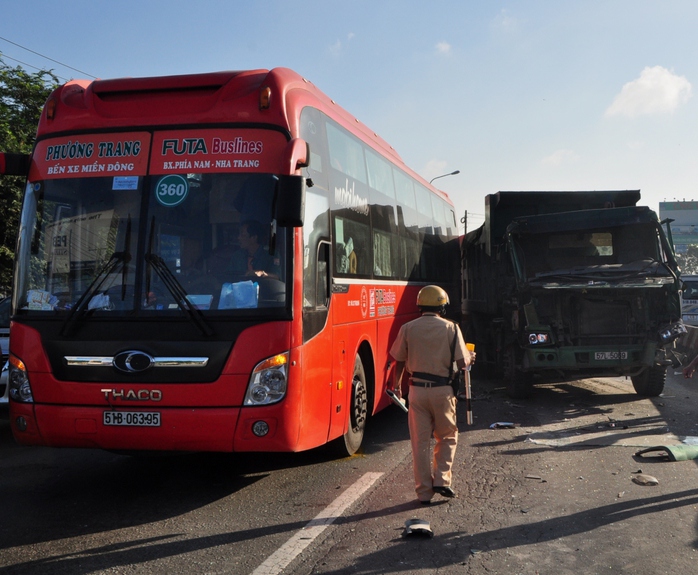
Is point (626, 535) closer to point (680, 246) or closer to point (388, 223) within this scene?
point (388, 223)

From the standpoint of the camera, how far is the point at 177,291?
6.21m

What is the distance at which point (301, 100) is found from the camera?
6961 mm

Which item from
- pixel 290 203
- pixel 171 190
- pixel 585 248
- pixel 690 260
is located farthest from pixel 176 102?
pixel 690 260

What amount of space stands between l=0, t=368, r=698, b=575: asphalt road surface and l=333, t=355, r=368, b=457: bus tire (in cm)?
15

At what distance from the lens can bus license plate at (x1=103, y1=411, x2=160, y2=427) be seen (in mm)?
6181

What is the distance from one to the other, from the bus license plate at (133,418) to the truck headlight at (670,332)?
8.02 meters

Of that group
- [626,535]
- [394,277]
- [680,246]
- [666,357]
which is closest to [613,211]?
[666,357]

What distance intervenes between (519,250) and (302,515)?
761cm

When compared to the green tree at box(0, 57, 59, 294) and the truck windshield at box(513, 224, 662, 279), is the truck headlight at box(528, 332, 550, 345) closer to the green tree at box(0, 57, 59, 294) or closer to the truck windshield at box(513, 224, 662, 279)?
the truck windshield at box(513, 224, 662, 279)

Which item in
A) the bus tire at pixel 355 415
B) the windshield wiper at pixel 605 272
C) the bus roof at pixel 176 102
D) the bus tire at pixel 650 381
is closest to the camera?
the bus roof at pixel 176 102

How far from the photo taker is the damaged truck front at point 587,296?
11.6m

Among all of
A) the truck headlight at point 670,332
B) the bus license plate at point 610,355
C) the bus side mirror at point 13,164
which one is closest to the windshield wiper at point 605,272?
the truck headlight at point 670,332

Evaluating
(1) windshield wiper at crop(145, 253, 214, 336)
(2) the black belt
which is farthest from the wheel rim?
(1) windshield wiper at crop(145, 253, 214, 336)

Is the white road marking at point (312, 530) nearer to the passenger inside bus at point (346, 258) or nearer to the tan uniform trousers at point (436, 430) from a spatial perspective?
the tan uniform trousers at point (436, 430)
